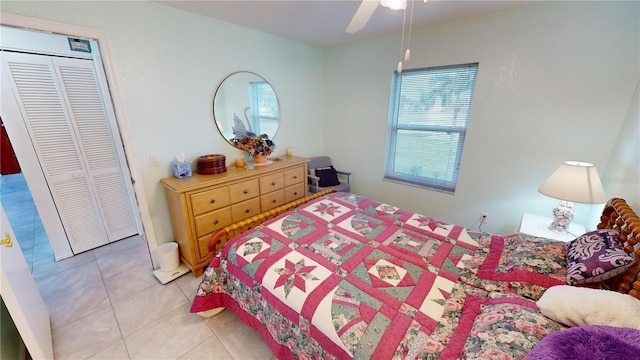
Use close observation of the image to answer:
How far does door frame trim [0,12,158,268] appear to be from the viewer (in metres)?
1.51

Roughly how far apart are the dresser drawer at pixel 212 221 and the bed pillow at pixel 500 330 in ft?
6.49

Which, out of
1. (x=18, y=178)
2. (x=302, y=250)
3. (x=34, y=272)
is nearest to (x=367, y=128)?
(x=302, y=250)

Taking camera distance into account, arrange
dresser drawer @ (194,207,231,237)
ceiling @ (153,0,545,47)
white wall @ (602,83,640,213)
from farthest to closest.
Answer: dresser drawer @ (194,207,231,237) → ceiling @ (153,0,545,47) → white wall @ (602,83,640,213)

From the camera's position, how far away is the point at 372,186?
343 cm

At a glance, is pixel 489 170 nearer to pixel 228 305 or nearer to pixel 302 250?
pixel 302 250

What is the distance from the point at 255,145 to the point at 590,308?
102 inches

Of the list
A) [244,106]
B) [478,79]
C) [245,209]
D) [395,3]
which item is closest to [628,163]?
[478,79]

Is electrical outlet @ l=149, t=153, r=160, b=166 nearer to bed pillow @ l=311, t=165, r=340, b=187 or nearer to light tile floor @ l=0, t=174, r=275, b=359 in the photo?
light tile floor @ l=0, t=174, r=275, b=359

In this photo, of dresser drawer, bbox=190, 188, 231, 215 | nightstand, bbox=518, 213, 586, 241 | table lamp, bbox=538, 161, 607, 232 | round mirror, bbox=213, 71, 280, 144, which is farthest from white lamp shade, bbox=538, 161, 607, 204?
round mirror, bbox=213, 71, 280, 144

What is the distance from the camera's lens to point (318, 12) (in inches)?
85.0

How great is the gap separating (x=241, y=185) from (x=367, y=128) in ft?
6.20

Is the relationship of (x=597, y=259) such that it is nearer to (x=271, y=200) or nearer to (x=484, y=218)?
(x=484, y=218)

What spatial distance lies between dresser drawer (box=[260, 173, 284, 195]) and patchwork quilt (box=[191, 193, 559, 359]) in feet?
2.28

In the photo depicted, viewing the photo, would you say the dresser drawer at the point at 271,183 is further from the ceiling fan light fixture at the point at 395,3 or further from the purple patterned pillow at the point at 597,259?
the purple patterned pillow at the point at 597,259
